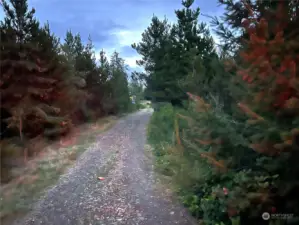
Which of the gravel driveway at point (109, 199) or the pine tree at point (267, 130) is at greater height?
the pine tree at point (267, 130)

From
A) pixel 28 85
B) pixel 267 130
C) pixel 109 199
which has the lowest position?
pixel 109 199

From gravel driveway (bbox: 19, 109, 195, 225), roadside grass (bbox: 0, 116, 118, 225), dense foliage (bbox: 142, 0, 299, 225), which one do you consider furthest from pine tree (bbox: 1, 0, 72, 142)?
dense foliage (bbox: 142, 0, 299, 225)

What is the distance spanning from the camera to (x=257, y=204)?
11.0ft

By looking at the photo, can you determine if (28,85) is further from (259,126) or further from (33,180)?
(259,126)

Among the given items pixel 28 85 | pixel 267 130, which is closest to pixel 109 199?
pixel 267 130

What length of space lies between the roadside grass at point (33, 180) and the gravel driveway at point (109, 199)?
0.91 ft

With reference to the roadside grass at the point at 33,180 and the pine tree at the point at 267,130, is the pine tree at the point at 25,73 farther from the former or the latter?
Answer: the pine tree at the point at 267,130

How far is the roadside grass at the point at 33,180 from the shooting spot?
5.49 m

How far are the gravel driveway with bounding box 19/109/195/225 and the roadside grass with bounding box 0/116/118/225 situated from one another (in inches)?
10.9

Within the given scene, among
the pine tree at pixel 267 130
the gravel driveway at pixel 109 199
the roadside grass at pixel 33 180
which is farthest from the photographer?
the roadside grass at pixel 33 180

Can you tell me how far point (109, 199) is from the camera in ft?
19.7

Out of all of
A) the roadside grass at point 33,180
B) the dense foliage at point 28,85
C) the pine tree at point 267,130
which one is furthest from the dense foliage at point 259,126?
the dense foliage at point 28,85

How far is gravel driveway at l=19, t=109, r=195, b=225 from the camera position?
5.01m

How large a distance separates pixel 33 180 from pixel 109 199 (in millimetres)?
2808
